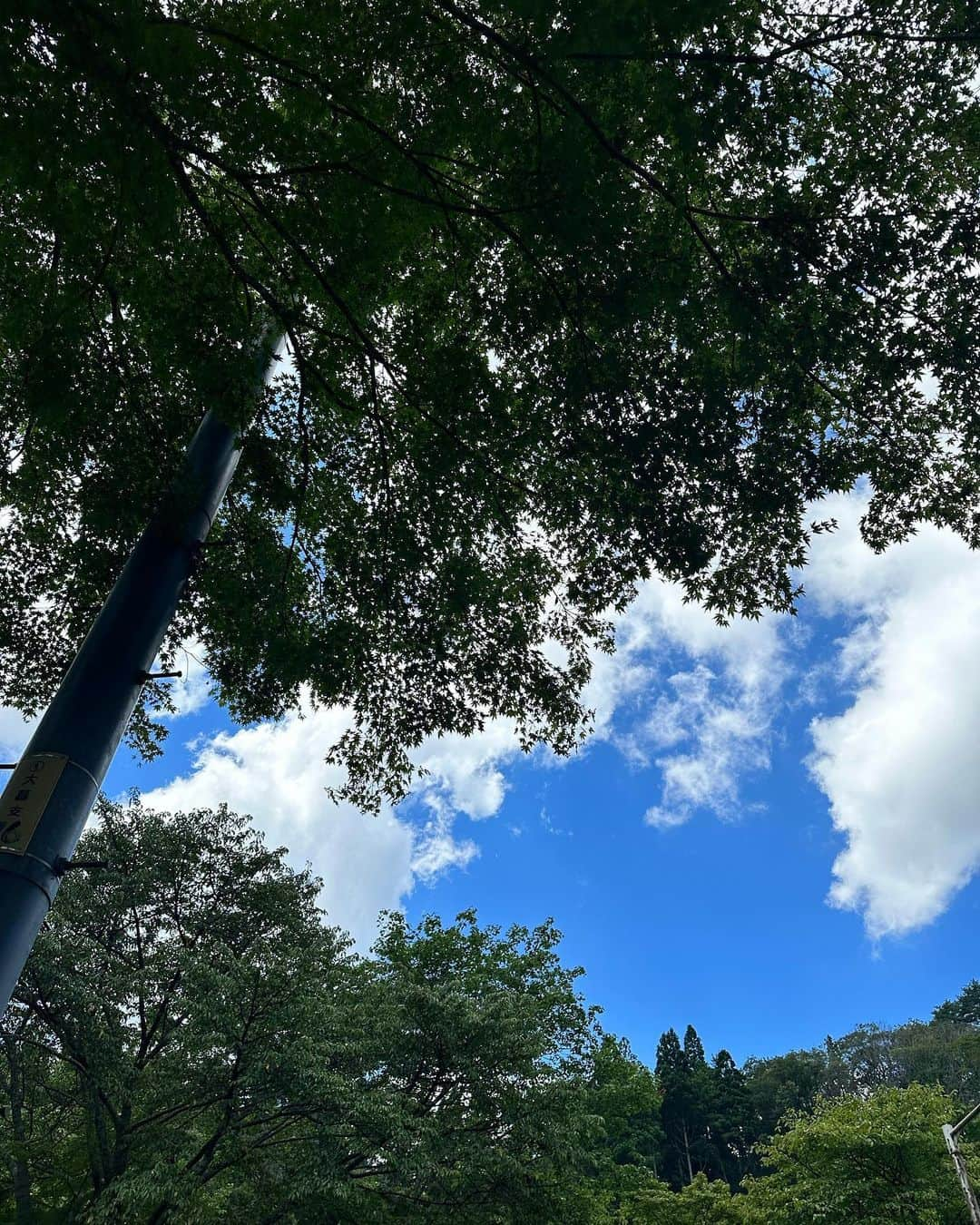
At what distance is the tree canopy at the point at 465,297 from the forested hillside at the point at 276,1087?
5.77 meters

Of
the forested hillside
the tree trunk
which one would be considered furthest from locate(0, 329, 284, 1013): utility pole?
the tree trunk

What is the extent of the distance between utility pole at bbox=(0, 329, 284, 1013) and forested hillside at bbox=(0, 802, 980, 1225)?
8.01 meters

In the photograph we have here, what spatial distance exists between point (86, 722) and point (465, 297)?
3923 millimetres

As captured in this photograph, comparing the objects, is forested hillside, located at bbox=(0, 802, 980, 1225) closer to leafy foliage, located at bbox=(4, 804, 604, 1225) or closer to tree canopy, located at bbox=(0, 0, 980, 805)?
leafy foliage, located at bbox=(4, 804, 604, 1225)

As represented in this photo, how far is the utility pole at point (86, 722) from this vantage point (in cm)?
282

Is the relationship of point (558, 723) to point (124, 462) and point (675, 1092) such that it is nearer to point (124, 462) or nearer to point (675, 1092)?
point (124, 462)

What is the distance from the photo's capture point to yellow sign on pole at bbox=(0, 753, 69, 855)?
2.86 m

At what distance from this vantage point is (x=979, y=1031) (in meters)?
43.6

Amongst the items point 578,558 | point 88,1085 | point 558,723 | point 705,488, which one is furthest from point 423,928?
point 705,488

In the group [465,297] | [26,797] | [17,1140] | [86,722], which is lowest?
[26,797]

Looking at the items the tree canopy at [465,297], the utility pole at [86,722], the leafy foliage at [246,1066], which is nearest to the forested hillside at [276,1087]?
the leafy foliage at [246,1066]

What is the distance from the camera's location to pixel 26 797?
2998mm

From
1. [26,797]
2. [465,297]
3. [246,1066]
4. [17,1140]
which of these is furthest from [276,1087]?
[465,297]

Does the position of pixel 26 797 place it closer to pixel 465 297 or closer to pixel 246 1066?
pixel 465 297
